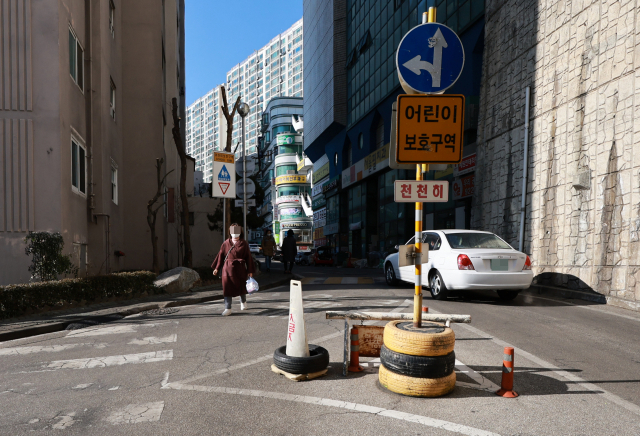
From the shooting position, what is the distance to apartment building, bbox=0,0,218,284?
10391 millimetres

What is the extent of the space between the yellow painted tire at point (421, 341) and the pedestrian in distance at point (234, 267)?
17.4 feet

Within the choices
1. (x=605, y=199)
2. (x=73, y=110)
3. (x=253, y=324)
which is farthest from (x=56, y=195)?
(x=605, y=199)

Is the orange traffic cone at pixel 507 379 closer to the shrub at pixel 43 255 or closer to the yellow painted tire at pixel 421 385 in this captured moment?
the yellow painted tire at pixel 421 385

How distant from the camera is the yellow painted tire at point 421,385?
14.1ft

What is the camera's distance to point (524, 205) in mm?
15539

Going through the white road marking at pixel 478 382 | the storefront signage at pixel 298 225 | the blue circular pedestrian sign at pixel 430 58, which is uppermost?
the blue circular pedestrian sign at pixel 430 58

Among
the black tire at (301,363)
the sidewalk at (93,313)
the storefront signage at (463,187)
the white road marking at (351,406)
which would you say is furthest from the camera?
the storefront signage at (463,187)

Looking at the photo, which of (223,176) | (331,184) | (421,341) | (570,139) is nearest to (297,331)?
(421,341)

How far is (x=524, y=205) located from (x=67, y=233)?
12.7 metres

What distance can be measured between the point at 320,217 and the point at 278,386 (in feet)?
194

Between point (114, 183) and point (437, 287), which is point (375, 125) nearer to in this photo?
→ point (114, 183)

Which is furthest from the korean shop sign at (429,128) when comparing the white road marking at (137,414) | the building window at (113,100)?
the building window at (113,100)

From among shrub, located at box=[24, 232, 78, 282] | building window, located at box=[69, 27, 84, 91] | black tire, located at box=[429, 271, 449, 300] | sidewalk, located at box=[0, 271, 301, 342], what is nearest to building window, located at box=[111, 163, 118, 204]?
building window, located at box=[69, 27, 84, 91]

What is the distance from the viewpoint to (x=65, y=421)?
3.82 meters
